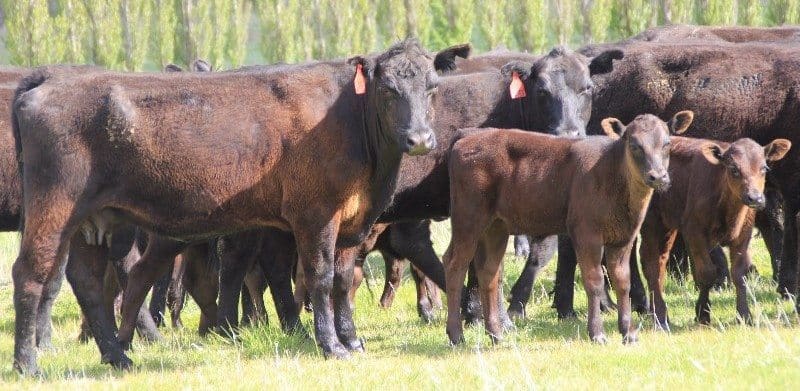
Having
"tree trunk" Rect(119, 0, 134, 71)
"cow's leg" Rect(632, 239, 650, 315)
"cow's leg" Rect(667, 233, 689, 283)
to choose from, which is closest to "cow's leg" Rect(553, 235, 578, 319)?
"cow's leg" Rect(632, 239, 650, 315)

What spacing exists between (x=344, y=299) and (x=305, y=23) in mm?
27236

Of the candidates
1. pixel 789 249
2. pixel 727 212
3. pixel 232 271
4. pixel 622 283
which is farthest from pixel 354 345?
pixel 789 249

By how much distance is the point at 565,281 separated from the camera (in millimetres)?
12711

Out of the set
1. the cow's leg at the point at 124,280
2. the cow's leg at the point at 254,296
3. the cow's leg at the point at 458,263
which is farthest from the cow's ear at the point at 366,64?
the cow's leg at the point at 254,296

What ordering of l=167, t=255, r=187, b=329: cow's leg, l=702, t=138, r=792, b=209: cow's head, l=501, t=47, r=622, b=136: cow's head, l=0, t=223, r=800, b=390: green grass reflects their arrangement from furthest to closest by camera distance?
l=167, t=255, r=187, b=329: cow's leg → l=501, t=47, r=622, b=136: cow's head → l=702, t=138, r=792, b=209: cow's head → l=0, t=223, r=800, b=390: green grass

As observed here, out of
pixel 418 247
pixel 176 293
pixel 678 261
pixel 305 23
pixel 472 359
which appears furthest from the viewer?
pixel 305 23

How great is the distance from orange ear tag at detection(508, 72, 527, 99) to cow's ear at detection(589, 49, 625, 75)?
0.79m

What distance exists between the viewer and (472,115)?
42.5ft

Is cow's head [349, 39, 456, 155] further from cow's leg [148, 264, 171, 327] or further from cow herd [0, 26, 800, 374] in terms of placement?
cow's leg [148, 264, 171, 327]

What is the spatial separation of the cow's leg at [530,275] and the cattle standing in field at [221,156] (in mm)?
2285

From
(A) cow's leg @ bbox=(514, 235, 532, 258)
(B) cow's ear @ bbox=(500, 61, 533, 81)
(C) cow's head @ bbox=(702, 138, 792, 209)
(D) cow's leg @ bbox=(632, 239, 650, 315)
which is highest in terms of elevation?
(B) cow's ear @ bbox=(500, 61, 533, 81)

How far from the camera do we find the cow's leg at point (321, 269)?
33.7ft

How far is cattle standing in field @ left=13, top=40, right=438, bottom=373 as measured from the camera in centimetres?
963

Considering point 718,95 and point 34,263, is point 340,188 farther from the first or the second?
point 718,95
